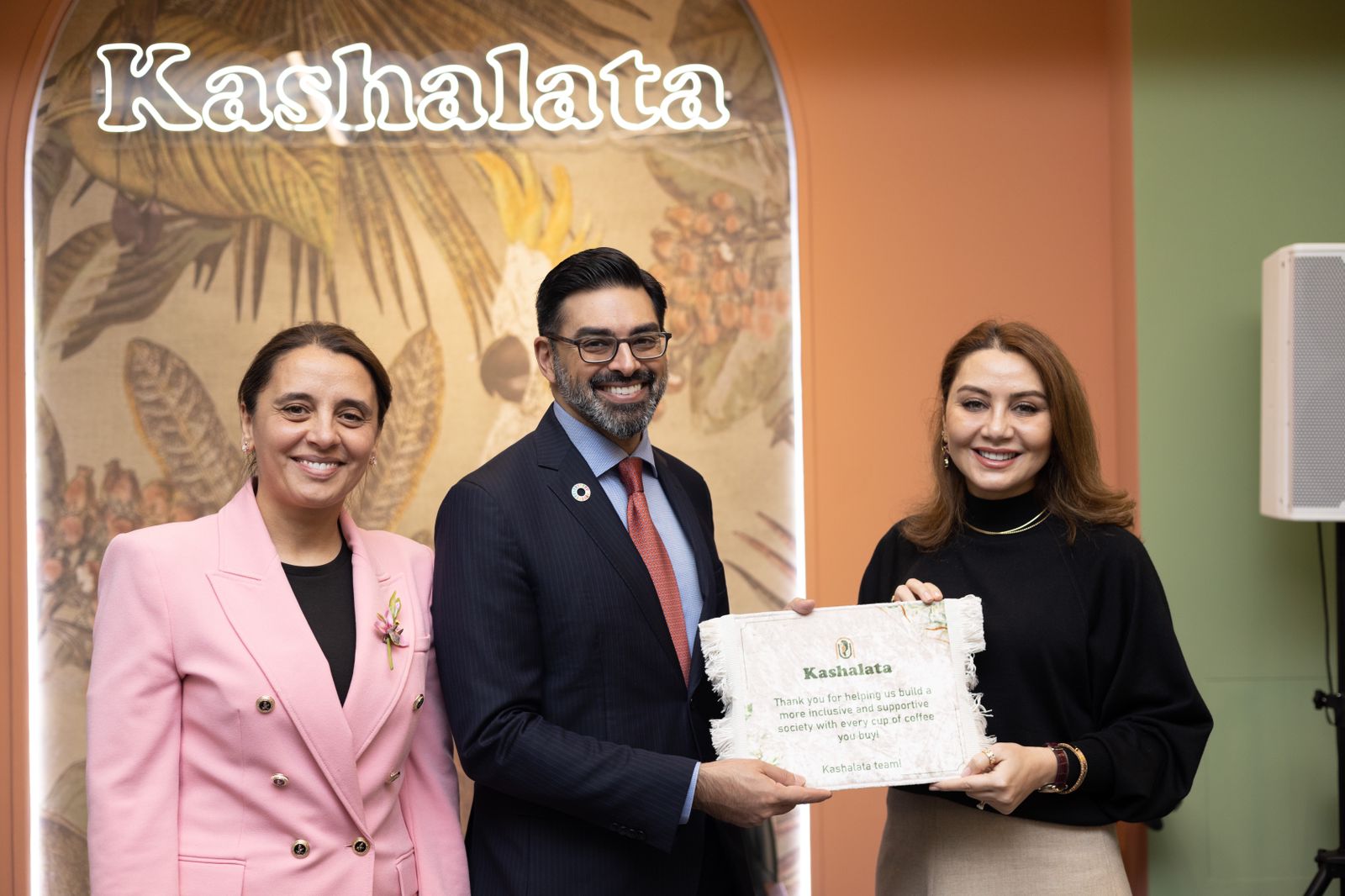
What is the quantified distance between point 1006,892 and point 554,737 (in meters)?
0.89

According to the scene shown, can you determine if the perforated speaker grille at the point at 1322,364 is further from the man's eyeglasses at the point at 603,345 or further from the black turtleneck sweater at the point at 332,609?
the black turtleneck sweater at the point at 332,609

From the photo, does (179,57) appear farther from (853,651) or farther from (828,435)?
(853,651)

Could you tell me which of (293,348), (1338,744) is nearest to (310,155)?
(293,348)

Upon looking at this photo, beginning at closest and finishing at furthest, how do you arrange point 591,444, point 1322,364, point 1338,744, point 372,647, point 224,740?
point 224,740 < point 372,647 < point 591,444 < point 1322,364 < point 1338,744

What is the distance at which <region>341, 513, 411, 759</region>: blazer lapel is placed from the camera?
6.39 feet

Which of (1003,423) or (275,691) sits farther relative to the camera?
(1003,423)

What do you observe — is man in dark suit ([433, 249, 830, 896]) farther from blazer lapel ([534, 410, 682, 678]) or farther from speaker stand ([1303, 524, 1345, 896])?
speaker stand ([1303, 524, 1345, 896])

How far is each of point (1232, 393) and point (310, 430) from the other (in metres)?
3.03

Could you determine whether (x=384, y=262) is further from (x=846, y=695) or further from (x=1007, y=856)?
(x=1007, y=856)

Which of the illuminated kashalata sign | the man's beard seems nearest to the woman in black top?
the man's beard

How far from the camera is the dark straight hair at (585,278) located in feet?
7.14

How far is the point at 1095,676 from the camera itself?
83.8 inches

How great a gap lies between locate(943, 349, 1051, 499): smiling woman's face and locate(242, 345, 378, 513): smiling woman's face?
3.76 ft

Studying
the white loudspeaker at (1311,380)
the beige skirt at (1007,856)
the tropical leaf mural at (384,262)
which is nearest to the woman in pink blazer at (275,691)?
the beige skirt at (1007,856)
